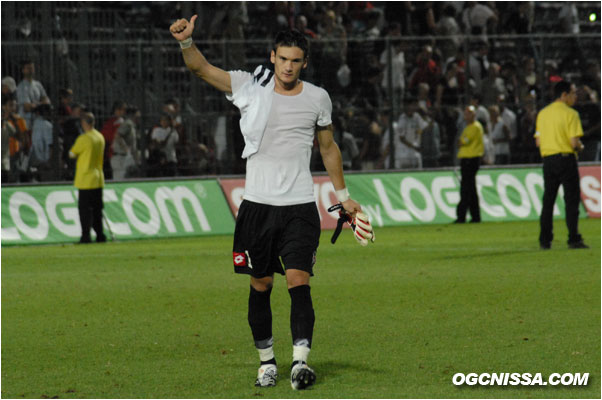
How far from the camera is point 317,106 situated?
7.28 meters

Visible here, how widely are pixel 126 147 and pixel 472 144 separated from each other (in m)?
6.67

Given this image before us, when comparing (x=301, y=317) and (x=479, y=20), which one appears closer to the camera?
(x=301, y=317)

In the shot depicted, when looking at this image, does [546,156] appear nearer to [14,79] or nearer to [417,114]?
[417,114]

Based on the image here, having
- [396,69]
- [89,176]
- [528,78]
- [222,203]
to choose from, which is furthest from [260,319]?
[528,78]

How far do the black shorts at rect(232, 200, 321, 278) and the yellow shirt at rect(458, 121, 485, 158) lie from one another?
15928mm

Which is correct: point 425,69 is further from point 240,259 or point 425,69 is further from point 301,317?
point 301,317

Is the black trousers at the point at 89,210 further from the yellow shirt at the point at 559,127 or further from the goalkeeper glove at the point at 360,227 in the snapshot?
the goalkeeper glove at the point at 360,227

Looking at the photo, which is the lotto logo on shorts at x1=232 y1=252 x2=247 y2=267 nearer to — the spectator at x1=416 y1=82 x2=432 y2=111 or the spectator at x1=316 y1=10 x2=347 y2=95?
the spectator at x1=316 y1=10 x2=347 y2=95

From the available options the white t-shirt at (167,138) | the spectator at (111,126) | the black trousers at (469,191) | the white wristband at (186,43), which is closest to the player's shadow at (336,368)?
the white wristband at (186,43)

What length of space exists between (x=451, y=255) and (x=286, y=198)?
9594 mm

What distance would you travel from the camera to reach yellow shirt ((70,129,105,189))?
1991 centimetres

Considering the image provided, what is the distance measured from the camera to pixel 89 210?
20.0m

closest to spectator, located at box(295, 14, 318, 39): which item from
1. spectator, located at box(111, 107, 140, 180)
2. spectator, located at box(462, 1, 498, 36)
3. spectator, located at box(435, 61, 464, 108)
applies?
spectator, located at box(435, 61, 464, 108)

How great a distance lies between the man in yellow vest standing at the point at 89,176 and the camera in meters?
19.9
